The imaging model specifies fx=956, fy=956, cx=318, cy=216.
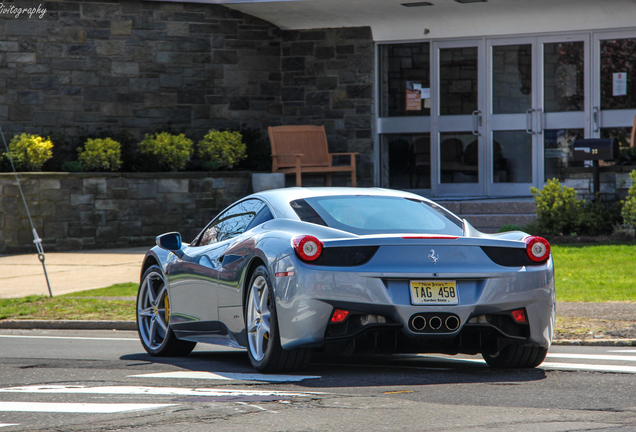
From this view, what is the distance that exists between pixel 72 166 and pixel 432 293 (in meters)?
12.7

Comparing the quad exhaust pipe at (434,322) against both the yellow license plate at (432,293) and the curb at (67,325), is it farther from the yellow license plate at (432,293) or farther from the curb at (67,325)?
the curb at (67,325)

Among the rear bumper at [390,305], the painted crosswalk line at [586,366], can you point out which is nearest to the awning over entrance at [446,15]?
the painted crosswalk line at [586,366]

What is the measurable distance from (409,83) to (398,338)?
15.0 metres

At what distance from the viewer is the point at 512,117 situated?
1961 cm

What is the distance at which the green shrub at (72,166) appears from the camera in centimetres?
1742

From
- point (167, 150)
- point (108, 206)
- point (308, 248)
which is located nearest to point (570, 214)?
point (167, 150)

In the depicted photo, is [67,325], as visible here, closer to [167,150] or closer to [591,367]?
[591,367]

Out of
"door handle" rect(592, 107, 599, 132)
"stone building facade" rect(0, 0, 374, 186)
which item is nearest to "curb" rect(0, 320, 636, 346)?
"stone building facade" rect(0, 0, 374, 186)

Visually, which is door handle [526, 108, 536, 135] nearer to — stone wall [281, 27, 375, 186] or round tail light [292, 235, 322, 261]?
stone wall [281, 27, 375, 186]

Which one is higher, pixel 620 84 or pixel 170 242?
pixel 620 84

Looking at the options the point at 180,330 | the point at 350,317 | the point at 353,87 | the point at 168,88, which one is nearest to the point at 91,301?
the point at 180,330

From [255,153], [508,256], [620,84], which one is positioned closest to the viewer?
[508,256]

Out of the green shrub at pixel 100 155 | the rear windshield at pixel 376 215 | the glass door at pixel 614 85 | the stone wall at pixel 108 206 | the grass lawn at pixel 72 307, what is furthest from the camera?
the glass door at pixel 614 85

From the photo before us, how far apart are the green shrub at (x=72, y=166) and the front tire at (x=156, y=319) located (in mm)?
9799
